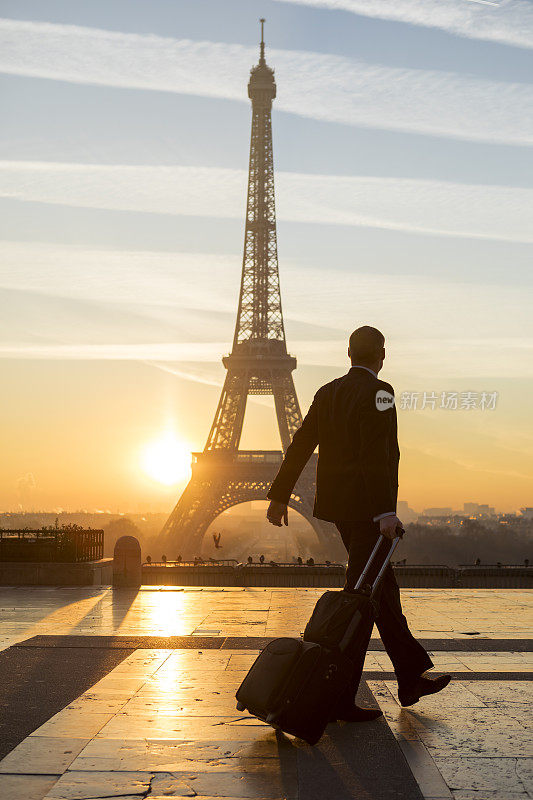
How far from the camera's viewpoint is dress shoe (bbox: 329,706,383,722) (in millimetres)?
5055

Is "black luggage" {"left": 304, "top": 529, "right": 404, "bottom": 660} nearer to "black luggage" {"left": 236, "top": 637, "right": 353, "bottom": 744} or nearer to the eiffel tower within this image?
"black luggage" {"left": 236, "top": 637, "right": 353, "bottom": 744}

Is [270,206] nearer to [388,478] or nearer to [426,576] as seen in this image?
[426,576]

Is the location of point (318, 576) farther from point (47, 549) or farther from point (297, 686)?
point (297, 686)

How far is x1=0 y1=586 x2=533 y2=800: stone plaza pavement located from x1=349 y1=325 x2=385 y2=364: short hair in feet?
6.96

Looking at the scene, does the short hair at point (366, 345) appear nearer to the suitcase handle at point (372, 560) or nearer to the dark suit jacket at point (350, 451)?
the dark suit jacket at point (350, 451)

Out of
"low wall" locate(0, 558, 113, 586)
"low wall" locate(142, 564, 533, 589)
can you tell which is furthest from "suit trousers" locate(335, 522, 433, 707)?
"low wall" locate(142, 564, 533, 589)

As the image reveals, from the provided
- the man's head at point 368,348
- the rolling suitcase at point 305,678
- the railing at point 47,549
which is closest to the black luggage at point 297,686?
the rolling suitcase at point 305,678

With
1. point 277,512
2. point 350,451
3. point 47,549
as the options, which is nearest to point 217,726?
point 277,512

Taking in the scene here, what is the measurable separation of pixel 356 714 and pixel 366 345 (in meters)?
2.18

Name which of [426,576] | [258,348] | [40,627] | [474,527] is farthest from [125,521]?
[40,627]

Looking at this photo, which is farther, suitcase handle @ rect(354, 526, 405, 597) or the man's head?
the man's head

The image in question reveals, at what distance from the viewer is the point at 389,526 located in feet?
16.8

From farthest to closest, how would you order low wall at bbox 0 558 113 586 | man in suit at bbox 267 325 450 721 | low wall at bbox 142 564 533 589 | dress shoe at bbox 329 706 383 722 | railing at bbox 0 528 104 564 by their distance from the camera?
low wall at bbox 142 564 533 589, railing at bbox 0 528 104 564, low wall at bbox 0 558 113 586, man in suit at bbox 267 325 450 721, dress shoe at bbox 329 706 383 722

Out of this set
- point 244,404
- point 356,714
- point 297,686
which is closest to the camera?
point 297,686
